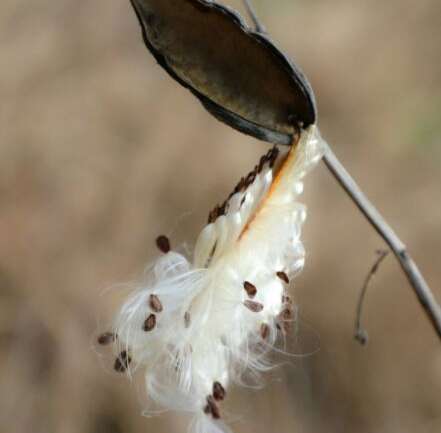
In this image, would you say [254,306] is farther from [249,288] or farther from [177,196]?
[177,196]

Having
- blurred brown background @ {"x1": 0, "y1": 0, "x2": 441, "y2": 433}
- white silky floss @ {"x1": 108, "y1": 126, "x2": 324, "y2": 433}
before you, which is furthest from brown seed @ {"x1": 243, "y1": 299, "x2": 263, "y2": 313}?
blurred brown background @ {"x1": 0, "y1": 0, "x2": 441, "y2": 433}

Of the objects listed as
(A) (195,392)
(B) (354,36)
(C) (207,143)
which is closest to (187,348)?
(A) (195,392)

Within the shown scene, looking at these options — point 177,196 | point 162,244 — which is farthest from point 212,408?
point 177,196

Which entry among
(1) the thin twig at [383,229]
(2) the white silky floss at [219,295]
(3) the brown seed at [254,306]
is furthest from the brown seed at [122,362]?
(1) the thin twig at [383,229]

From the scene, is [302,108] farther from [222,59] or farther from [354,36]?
[354,36]

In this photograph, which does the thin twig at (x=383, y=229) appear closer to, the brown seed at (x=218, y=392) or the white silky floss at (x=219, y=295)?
the white silky floss at (x=219, y=295)
